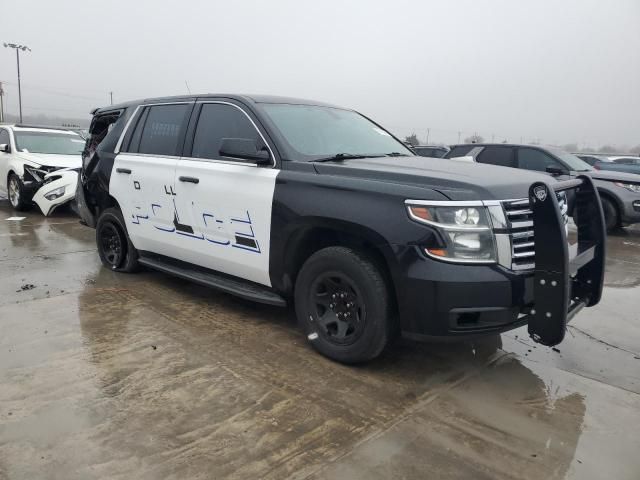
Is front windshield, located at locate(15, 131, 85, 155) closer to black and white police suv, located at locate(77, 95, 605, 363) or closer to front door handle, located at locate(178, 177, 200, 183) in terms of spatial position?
black and white police suv, located at locate(77, 95, 605, 363)

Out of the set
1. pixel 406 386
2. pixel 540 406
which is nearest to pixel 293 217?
pixel 406 386

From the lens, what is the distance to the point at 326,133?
4.18 metres

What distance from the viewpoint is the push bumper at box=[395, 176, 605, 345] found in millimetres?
2842

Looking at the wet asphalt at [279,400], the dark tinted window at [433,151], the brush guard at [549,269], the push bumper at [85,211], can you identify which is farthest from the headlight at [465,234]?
the dark tinted window at [433,151]

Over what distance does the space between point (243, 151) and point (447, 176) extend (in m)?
1.44

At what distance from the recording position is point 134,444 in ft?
8.40

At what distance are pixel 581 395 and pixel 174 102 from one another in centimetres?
408

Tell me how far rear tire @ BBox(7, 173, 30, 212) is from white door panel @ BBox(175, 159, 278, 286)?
6.98 metres

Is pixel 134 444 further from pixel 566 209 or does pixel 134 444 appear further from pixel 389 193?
pixel 566 209

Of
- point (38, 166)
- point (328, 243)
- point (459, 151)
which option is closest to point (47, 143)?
point (38, 166)

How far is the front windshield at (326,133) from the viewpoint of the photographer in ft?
12.9

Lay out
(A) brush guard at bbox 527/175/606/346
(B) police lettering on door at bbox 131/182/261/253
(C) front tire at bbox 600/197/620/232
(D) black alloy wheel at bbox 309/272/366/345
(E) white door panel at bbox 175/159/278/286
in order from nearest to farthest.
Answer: (A) brush guard at bbox 527/175/606/346 < (D) black alloy wheel at bbox 309/272/366/345 < (E) white door panel at bbox 175/159/278/286 < (B) police lettering on door at bbox 131/182/261/253 < (C) front tire at bbox 600/197/620/232

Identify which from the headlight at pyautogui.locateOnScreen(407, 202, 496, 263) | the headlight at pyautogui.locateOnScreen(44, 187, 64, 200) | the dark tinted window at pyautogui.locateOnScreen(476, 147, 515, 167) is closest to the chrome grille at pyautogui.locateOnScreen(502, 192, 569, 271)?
the headlight at pyautogui.locateOnScreen(407, 202, 496, 263)

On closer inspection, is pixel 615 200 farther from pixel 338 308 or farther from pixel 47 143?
pixel 47 143
